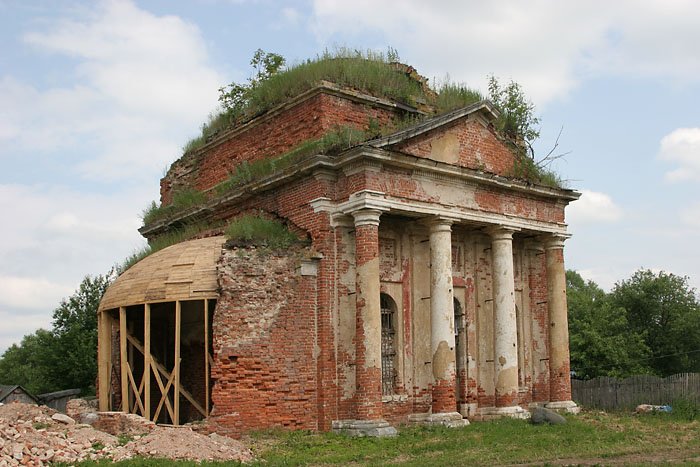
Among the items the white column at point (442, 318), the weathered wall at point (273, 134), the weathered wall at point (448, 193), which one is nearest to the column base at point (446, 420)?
the white column at point (442, 318)

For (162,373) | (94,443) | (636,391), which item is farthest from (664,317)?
(94,443)

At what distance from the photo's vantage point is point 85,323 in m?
33.3

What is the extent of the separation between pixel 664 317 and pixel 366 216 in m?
25.5

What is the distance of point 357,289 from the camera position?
15.6 meters

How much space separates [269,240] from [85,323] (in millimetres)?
20238

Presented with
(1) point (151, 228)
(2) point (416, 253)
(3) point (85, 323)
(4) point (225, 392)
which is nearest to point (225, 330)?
(4) point (225, 392)

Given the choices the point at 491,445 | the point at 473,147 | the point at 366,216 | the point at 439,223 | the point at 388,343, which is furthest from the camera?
the point at 473,147

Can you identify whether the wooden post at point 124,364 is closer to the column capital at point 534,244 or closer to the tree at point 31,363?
the column capital at point 534,244

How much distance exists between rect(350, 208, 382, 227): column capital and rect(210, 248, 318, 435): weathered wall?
4.71 feet

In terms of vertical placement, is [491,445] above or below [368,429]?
below

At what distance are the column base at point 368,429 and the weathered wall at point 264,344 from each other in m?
1.02

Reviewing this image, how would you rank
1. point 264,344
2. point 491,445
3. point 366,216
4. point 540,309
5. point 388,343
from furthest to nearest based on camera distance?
point 540,309
point 388,343
point 366,216
point 264,344
point 491,445

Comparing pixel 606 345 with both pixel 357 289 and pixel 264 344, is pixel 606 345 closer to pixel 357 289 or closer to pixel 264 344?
pixel 357 289

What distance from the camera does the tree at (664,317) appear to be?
113ft
